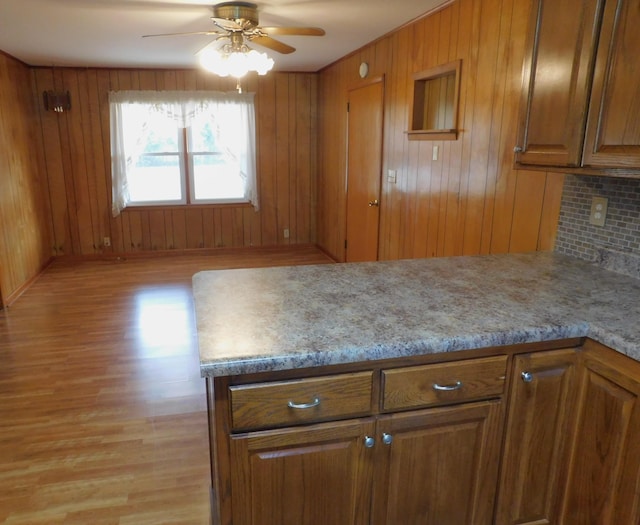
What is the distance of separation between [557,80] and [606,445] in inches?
50.5

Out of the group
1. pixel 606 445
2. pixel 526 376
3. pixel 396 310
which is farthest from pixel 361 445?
pixel 606 445

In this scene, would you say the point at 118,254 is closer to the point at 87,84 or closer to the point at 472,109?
the point at 87,84

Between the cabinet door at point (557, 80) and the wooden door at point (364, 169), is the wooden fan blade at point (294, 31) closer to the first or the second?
the wooden door at point (364, 169)

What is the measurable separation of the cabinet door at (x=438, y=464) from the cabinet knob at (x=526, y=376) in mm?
108

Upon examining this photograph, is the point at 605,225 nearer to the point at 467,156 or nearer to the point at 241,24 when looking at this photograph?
the point at 467,156

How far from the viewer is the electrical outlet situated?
6.73 ft

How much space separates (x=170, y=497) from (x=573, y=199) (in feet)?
7.34

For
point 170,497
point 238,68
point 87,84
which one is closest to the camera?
point 170,497

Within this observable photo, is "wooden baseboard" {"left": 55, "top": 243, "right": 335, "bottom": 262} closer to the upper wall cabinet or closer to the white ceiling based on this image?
the white ceiling

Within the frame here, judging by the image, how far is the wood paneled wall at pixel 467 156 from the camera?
96.3 inches

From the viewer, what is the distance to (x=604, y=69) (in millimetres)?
1593

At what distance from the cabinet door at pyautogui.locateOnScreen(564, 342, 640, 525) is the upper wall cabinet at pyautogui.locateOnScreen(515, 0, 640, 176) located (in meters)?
0.63

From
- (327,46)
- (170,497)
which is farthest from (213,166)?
(170,497)

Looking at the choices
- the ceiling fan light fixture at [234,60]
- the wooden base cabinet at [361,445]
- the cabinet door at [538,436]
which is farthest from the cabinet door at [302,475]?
the ceiling fan light fixture at [234,60]
